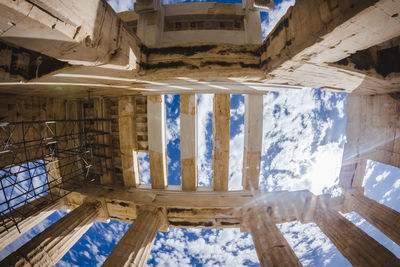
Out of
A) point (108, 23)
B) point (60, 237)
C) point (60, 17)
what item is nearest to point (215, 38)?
point (108, 23)

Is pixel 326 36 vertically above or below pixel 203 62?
below

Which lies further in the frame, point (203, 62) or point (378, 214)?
point (378, 214)

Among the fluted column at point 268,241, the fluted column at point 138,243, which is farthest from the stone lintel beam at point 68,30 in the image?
the fluted column at point 268,241

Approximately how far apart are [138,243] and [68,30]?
4595 mm

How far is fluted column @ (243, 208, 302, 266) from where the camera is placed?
3.23m

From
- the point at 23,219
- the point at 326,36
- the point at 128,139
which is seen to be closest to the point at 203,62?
the point at 326,36

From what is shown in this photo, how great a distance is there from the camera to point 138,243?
3838 millimetres

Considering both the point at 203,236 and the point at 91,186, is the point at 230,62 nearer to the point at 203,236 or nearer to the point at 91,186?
the point at 91,186

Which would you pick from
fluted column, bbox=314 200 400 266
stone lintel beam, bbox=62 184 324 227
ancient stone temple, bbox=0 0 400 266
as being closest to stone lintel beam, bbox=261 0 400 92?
ancient stone temple, bbox=0 0 400 266

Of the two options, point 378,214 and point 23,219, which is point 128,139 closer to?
point 23,219

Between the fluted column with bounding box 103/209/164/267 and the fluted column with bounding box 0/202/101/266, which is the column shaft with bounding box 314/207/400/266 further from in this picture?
the fluted column with bounding box 0/202/101/266

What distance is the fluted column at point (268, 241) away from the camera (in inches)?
127

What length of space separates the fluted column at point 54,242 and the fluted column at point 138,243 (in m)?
1.59

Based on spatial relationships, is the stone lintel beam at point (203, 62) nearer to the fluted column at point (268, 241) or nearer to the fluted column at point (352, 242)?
the fluted column at point (268, 241)
